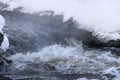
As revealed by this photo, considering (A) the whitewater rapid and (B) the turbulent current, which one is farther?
(A) the whitewater rapid

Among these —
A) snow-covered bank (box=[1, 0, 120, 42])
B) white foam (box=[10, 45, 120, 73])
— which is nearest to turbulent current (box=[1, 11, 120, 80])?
white foam (box=[10, 45, 120, 73])

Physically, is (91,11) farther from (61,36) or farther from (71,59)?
(71,59)

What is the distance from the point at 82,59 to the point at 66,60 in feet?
1.82

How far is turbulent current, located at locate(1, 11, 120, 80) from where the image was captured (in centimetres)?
918

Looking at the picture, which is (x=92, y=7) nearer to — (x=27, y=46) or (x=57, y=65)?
(x=27, y=46)

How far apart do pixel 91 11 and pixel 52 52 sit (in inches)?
133

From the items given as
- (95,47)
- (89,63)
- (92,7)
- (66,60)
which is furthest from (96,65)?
(92,7)

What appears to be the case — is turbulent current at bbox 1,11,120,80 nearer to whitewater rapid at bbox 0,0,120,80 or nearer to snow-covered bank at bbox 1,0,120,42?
whitewater rapid at bbox 0,0,120,80

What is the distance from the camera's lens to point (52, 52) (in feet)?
36.2

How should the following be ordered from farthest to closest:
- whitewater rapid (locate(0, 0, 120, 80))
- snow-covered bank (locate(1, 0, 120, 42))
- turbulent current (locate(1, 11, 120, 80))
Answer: snow-covered bank (locate(1, 0, 120, 42)) < whitewater rapid (locate(0, 0, 120, 80)) < turbulent current (locate(1, 11, 120, 80))

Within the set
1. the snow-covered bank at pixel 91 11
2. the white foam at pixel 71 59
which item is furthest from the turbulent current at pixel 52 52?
the snow-covered bank at pixel 91 11

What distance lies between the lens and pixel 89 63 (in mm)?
9953

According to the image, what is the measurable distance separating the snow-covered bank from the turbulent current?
408 mm

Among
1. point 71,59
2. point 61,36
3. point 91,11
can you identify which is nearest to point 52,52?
point 71,59
